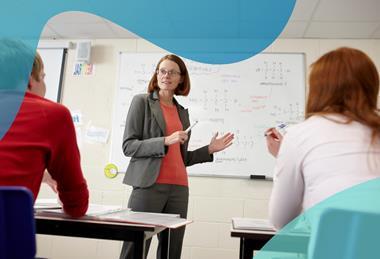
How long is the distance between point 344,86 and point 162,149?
1.03 m

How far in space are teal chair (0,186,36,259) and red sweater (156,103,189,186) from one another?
1.10 metres

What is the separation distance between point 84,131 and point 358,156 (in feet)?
10.2

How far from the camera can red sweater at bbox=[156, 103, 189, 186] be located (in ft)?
6.14

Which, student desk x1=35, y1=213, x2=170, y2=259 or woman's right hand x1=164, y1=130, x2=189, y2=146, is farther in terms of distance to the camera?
woman's right hand x1=164, y1=130, x2=189, y2=146

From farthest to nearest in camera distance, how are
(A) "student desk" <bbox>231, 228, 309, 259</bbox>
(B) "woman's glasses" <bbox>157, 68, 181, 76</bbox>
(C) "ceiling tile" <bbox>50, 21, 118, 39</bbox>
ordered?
(C) "ceiling tile" <bbox>50, 21, 118, 39</bbox> → (B) "woman's glasses" <bbox>157, 68, 181, 76</bbox> → (A) "student desk" <bbox>231, 228, 309, 259</bbox>

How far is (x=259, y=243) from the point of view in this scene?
1.11m

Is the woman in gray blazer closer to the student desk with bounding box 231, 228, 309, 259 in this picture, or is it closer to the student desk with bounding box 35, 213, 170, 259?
the student desk with bounding box 35, 213, 170, 259

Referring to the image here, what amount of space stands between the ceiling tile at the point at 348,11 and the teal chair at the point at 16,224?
2.82 meters


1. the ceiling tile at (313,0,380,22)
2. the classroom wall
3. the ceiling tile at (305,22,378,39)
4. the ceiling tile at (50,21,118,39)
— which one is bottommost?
the classroom wall

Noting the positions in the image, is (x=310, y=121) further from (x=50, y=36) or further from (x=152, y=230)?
(x=50, y=36)

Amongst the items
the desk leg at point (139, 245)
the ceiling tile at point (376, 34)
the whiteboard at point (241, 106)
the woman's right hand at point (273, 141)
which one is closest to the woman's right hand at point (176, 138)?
the woman's right hand at point (273, 141)

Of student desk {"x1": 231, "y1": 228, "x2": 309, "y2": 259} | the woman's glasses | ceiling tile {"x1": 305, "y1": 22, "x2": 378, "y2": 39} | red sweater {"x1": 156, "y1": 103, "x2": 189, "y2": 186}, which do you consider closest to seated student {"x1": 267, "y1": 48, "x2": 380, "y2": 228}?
student desk {"x1": 231, "y1": 228, "x2": 309, "y2": 259}

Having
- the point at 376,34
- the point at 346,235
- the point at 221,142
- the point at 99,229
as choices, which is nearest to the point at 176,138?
the point at 221,142

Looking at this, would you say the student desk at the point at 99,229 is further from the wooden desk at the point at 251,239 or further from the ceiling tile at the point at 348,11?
the ceiling tile at the point at 348,11
